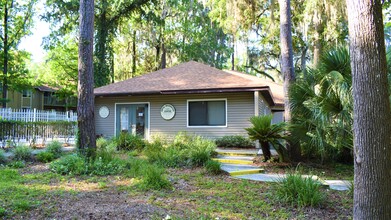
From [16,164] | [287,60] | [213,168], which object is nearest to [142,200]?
[213,168]

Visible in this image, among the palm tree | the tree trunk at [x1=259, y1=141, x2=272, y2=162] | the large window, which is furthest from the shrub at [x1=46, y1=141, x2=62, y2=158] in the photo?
the tree trunk at [x1=259, y1=141, x2=272, y2=162]

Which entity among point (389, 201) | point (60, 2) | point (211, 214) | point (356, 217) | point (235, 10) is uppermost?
point (60, 2)

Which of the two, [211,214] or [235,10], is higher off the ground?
[235,10]

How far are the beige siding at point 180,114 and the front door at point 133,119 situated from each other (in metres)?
0.29

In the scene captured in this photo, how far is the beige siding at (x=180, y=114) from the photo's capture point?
13039 mm

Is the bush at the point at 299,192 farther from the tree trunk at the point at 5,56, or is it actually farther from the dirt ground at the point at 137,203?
the tree trunk at the point at 5,56

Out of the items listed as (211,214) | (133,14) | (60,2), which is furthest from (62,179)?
(133,14)

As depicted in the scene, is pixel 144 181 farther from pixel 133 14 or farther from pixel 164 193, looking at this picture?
pixel 133 14

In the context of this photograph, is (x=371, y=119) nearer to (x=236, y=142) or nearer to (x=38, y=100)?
(x=236, y=142)

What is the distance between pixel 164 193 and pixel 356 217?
323 centimetres

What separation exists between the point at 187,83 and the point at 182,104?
3.51 ft

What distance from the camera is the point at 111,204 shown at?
15.4 feet

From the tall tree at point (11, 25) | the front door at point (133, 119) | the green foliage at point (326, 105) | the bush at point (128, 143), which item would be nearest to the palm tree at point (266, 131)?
the green foliage at point (326, 105)

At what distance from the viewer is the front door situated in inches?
582
